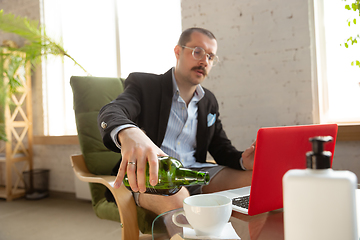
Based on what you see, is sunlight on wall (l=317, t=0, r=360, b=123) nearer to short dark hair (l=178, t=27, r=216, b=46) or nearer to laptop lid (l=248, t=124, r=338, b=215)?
short dark hair (l=178, t=27, r=216, b=46)

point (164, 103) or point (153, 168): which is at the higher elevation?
point (164, 103)

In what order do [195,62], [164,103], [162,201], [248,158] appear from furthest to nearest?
[195,62], [164,103], [248,158], [162,201]

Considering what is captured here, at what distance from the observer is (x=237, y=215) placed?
76 centimetres

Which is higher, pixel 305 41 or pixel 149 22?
pixel 149 22

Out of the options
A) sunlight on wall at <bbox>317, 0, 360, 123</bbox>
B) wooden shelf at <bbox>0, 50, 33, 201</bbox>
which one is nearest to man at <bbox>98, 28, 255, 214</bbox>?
sunlight on wall at <bbox>317, 0, 360, 123</bbox>

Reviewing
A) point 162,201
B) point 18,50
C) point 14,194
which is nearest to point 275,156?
point 162,201

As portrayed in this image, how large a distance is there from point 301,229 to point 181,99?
1.29 m

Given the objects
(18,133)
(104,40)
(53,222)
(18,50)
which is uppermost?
(104,40)

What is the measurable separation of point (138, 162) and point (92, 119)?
110 cm

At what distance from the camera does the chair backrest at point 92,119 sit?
1588mm

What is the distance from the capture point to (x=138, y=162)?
640mm

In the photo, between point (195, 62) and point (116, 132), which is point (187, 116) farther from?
point (116, 132)

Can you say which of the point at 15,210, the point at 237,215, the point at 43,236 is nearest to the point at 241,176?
the point at 237,215

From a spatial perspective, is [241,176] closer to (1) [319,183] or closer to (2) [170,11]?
(1) [319,183]
